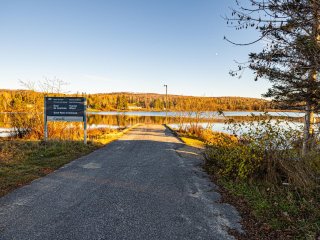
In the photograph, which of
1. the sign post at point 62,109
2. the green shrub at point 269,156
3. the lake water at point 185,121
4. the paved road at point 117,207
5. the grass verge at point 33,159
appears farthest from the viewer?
the sign post at point 62,109

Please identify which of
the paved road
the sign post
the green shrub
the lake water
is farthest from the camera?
the sign post

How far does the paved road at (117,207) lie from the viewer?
4082 mm

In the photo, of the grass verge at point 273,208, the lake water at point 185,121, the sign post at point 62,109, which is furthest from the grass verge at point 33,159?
the lake water at point 185,121

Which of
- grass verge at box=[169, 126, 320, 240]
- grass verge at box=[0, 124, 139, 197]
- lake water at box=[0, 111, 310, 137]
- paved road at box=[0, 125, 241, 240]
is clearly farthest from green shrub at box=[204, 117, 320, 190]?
grass verge at box=[0, 124, 139, 197]

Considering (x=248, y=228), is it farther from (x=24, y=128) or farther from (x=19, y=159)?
(x=24, y=128)

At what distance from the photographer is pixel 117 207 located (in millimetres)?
5109

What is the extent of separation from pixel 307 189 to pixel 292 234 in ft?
5.17

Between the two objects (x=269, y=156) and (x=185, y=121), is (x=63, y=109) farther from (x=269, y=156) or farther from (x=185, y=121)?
(x=185, y=121)

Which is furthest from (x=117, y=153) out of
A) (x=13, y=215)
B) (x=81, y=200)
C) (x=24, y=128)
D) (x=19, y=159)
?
(x=24, y=128)

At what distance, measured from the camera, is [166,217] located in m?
4.68

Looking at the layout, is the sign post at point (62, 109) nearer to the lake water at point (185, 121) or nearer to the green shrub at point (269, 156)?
the lake water at point (185, 121)

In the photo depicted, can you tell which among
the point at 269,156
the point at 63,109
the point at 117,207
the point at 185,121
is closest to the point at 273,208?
the point at 269,156

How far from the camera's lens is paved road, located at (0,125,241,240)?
161 inches

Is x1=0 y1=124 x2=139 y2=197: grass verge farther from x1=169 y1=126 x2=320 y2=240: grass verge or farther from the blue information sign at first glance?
x1=169 y1=126 x2=320 y2=240: grass verge
